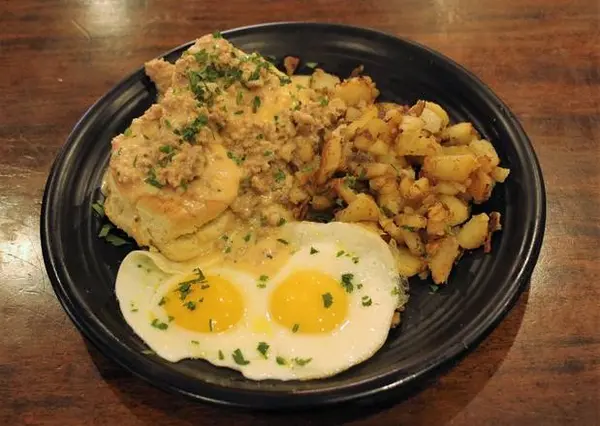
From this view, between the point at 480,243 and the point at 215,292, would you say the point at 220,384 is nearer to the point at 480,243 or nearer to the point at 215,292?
the point at 215,292

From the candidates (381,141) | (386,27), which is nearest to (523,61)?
(386,27)

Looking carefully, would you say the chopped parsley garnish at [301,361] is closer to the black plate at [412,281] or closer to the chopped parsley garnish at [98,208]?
the black plate at [412,281]

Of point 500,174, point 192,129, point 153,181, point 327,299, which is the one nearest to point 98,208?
point 153,181

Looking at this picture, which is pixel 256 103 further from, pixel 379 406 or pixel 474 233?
pixel 379 406

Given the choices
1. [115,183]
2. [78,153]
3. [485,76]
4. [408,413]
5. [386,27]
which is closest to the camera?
[408,413]

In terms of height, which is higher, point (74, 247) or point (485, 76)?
point (485, 76)

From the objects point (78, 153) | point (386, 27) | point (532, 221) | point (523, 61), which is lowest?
point (78, 153)
